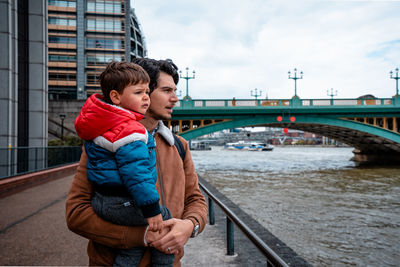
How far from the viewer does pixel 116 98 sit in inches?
59.2

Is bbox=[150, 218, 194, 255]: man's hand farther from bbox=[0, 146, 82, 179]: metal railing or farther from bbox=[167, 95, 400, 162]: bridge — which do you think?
bbox=[167, 95, 400, 162]: bridge

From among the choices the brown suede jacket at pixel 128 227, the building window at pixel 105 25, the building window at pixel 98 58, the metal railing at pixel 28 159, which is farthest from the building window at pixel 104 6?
the brown suede jacket at pixel 128 227

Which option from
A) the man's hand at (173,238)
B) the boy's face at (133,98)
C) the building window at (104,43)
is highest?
the building window at (104,43)

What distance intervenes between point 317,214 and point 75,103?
20916 mm

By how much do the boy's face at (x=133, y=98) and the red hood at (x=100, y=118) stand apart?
0.19ft

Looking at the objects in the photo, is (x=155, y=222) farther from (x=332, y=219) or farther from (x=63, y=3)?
(x=63, y=3)

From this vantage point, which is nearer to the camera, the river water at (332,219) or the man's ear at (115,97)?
the man's ear at (115,97)

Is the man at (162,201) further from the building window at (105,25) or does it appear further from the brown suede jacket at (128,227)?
the building window at (105,25)

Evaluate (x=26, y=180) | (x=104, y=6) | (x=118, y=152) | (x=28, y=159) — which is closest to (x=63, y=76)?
(x=104, y=6)

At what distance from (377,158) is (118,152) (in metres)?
41.5

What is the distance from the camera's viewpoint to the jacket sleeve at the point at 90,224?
1433mm

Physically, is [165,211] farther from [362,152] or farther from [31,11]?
[362,152]

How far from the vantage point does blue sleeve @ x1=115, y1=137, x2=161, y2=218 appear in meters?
1.32

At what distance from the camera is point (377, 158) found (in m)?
36.8
